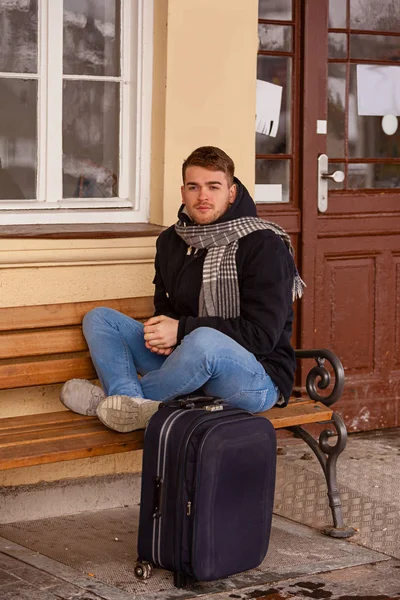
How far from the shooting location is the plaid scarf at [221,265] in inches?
192

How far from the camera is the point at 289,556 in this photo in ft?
16.0

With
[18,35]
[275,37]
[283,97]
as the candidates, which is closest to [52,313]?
[18,35]

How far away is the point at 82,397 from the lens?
4.94m

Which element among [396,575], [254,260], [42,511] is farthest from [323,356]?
[42,511]

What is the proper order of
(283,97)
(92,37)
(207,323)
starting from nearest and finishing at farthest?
(207,323) → (92,37) → (283,97)

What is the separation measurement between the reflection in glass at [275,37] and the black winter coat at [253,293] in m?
1.44

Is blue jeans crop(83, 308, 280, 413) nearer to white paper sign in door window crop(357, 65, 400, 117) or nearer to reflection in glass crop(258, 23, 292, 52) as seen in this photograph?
reflection in glass crop(258, 23, 292, 52)

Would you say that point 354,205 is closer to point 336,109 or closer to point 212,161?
point 336,109

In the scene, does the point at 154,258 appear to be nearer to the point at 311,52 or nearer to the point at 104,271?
the point at 104,271

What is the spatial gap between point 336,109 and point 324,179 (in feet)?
1.25

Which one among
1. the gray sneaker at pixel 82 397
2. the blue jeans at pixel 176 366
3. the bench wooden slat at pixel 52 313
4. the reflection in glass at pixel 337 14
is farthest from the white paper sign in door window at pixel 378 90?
the gray sneaker at pixel 82 397

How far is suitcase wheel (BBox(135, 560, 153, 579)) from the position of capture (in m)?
4.53

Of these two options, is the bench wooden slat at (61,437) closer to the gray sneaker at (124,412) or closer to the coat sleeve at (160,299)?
the gray sneaker at (124,412)

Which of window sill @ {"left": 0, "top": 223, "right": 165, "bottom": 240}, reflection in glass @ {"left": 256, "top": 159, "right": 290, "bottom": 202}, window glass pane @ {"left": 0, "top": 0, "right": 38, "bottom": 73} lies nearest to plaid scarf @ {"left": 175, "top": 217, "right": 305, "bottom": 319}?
window sill @ {"left": 0, "top": 223, "right": 165, "bottom": 240}
